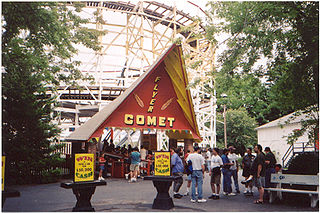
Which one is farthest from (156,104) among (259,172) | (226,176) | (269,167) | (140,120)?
(259,172)

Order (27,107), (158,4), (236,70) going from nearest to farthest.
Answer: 1. (236,70)
2. (27,107)
3. (158,4)

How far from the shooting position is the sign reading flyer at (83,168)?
8.52m

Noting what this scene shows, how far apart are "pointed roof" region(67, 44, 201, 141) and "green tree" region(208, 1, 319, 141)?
676 cm

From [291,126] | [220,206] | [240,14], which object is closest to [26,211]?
[220,206]

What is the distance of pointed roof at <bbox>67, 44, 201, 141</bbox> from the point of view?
55.4ft

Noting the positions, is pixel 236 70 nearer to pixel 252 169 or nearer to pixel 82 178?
pixel 252 169

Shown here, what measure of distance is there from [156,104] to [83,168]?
32.9 feet

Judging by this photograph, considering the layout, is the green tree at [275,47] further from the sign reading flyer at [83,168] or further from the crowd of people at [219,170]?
the sign reading flyer at [83,168]

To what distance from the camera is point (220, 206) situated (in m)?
9.70

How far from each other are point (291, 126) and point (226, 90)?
21.7 meters

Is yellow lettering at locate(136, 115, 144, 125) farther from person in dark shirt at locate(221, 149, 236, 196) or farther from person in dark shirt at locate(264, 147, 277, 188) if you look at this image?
person in dark shirt at locate(264, 147, 277, 188)

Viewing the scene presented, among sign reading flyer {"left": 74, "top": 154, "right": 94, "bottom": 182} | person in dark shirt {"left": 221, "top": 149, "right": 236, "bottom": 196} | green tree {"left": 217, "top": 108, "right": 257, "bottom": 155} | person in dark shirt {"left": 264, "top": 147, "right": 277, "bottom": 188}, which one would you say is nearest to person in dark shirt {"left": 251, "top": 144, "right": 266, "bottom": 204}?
person in dark shirt {"left": 264, "top": 147, "right": 277, "bottom": 188}

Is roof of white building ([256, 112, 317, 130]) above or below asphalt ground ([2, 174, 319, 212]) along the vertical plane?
above

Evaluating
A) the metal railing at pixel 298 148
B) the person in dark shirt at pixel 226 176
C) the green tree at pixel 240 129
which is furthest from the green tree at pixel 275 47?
the green tree at pixel 240 129
